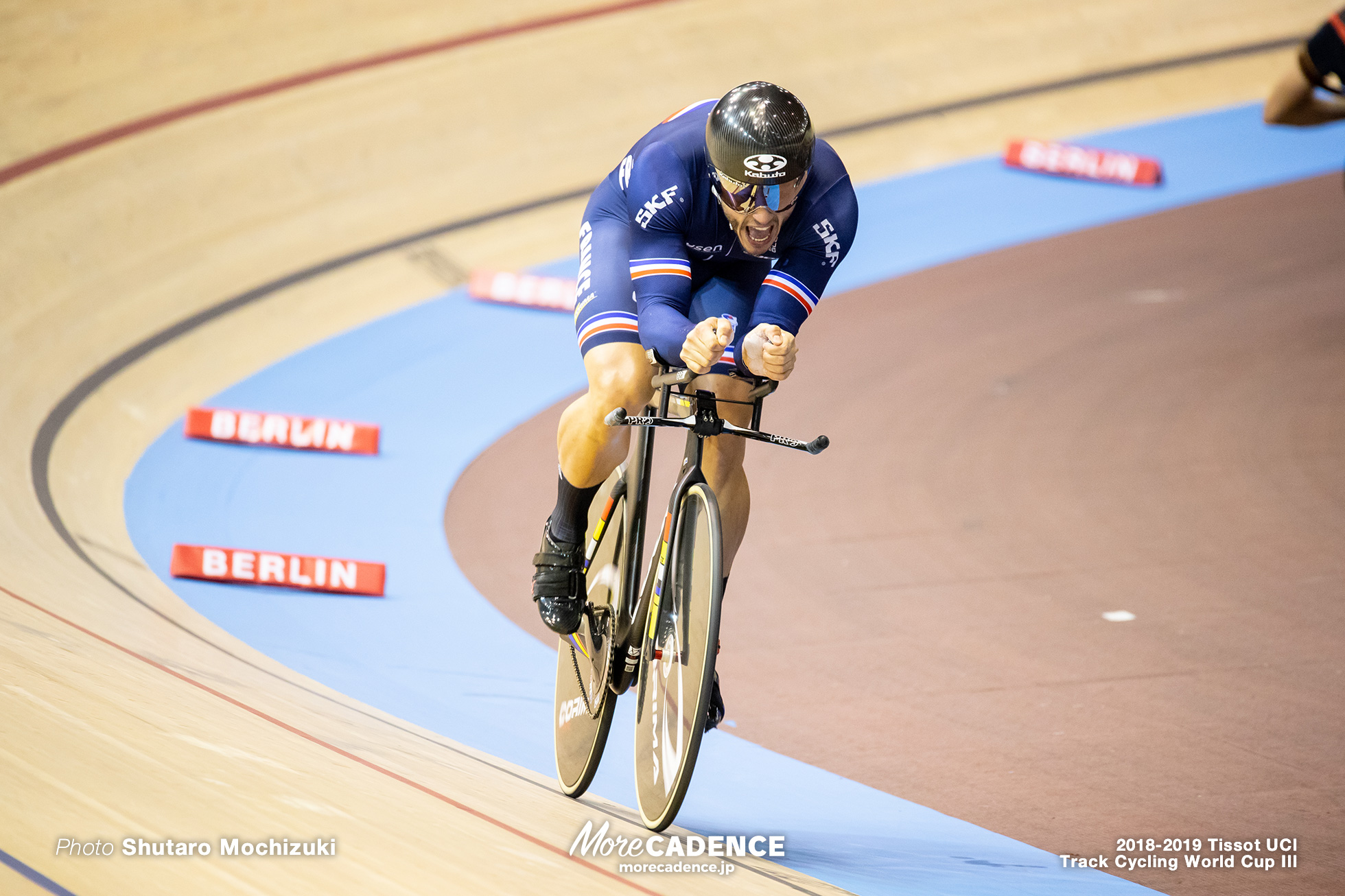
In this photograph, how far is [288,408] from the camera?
546 cm

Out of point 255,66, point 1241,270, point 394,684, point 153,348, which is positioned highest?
point 255,66

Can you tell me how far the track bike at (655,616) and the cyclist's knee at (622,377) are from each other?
54mm

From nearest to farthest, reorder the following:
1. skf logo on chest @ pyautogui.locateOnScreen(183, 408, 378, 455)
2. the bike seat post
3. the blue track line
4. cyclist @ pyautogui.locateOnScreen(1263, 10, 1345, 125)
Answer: the blue track line < the bike seat post < cyclist @ pyautogui.locateOnScreen(1263, 10, 1345, 125) < skf logo on chest @ pyautogui.locateOnScreen(183, 408, 378, 455)

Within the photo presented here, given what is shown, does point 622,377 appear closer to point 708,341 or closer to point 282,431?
point 708,341

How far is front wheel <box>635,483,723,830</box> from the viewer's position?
2.38 metres

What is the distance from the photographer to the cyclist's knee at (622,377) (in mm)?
2670

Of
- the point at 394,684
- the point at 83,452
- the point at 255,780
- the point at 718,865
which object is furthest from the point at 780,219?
the point at 83,452

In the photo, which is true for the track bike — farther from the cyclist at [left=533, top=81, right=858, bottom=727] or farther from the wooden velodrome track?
the wooden velodrome track

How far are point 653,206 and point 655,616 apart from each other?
2.51 feet

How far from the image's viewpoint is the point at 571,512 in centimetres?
288

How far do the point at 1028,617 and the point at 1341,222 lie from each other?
4.35 metres

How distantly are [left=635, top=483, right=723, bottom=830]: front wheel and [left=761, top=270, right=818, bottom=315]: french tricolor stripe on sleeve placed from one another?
1.28ft

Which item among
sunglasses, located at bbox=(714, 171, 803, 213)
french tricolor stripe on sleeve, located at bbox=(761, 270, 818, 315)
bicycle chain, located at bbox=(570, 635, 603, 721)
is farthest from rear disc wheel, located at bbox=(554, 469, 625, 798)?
sunglasses, located at bbox=(714, 171, 803, 213)

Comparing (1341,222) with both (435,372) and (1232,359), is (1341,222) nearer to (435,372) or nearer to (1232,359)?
(1232,359)
